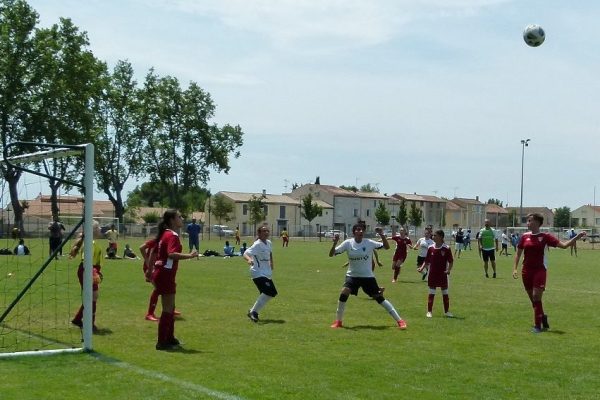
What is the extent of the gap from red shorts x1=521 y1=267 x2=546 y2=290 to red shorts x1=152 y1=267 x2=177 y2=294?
20.1ft

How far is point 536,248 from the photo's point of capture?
12906mm

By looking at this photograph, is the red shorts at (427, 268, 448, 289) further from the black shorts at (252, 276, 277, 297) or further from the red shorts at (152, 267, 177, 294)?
the red shorts at (152, 267, 177, 294)

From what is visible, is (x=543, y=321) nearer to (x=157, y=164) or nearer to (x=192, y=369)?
(x=192, y=369)

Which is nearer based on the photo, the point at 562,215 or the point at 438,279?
the point at 438,279

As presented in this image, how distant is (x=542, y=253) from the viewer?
12898 millimetres

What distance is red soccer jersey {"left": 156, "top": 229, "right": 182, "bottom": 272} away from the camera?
10.5 meters

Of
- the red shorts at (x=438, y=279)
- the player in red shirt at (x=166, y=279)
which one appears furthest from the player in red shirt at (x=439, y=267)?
the player in red shirt at (x=166, y=279)

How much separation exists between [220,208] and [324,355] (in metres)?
99.5

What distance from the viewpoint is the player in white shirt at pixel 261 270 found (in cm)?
1373

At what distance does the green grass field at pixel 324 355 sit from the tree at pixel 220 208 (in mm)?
91263

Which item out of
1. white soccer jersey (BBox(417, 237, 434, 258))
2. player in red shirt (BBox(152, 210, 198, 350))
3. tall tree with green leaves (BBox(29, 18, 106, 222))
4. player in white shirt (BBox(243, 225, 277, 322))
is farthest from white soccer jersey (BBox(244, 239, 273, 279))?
tall tree with green leaves (BBox(29, 18, 106, 222))

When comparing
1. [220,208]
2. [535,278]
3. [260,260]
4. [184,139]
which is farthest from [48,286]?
[220,208]

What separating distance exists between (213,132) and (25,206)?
70818 mm

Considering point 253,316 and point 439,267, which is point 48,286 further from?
point 439,267
